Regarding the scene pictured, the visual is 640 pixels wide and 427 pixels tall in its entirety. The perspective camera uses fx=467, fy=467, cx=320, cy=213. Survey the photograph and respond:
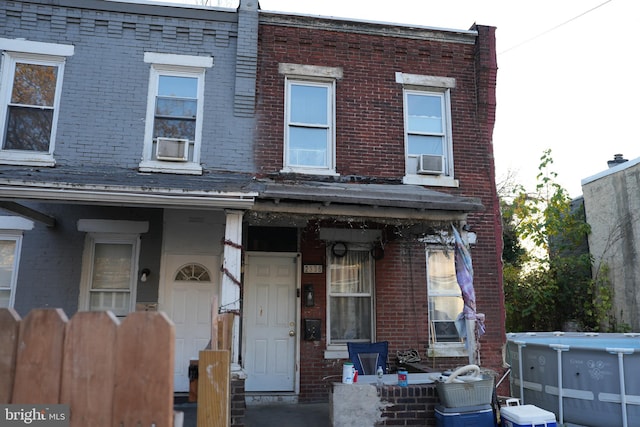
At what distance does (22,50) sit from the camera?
8195 mm

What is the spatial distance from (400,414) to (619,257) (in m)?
10.8

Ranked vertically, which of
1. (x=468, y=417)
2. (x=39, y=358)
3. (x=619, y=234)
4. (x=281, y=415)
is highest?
(x=619, y=234)

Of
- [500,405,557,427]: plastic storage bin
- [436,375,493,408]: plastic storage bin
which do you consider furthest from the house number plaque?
[500,405,557,427]: plastic storage bin

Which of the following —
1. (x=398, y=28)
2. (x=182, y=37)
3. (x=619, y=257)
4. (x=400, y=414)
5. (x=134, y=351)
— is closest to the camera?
(x=134, y=351)

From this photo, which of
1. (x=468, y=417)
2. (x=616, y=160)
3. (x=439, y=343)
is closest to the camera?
(x=468, y=417)

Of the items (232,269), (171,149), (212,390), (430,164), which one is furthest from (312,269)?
(212,390)

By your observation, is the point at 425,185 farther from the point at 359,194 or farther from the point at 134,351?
the point at 134,351

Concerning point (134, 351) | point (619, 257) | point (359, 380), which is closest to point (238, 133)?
point (359, 380)

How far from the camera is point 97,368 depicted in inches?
71.4

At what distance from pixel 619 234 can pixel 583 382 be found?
8.12m

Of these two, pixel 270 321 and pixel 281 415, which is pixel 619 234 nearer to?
pixel 270 321

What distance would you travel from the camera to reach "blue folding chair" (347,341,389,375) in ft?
25.2

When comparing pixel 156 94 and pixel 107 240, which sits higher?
pixel 156 94

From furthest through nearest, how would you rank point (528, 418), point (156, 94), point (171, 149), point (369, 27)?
point (369, 27), point (156, 94), point (171, 149), point (528, 418)
